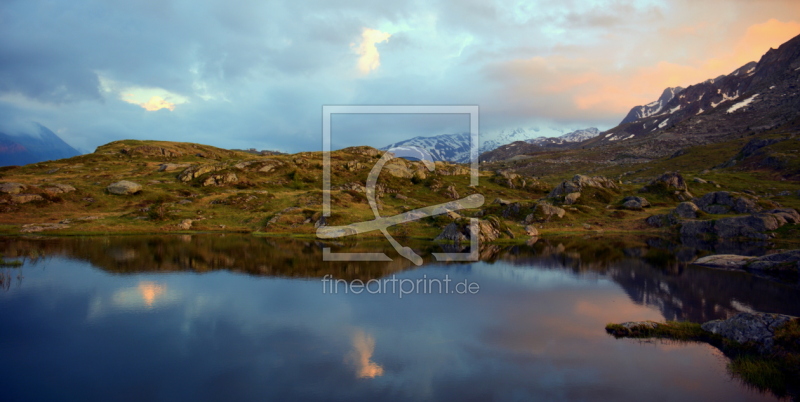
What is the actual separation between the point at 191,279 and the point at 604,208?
99341mm

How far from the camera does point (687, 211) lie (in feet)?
292

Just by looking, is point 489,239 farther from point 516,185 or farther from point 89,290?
point 516,185

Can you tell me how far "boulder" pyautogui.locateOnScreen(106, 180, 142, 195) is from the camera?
9244cm

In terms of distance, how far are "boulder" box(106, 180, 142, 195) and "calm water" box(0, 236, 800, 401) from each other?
46.4 metres

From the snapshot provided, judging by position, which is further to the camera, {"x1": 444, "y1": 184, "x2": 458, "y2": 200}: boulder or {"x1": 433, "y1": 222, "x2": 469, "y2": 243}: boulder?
{"x1": 444, "y1": 184, "x2": 458, "y2": 200}: boulder

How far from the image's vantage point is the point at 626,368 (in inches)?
883

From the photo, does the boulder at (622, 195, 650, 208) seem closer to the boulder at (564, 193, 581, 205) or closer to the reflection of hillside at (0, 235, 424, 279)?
the boulder at (564, 193, 581, 205)

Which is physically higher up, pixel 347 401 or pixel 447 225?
pixel 447 225

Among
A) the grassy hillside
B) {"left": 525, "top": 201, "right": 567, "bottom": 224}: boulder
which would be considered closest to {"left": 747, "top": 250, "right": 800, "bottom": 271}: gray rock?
the grassy hillside

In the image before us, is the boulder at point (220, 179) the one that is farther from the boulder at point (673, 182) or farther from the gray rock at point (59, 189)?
the boulder at point (673, 182)

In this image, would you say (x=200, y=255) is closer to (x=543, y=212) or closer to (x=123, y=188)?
(x=123, y=188)

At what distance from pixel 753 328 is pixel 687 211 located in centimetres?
7848

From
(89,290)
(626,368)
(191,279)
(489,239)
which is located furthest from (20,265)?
(489,239)

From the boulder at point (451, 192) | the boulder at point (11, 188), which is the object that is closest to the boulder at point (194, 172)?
the boulder at point (11, 188)
